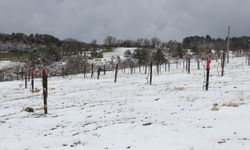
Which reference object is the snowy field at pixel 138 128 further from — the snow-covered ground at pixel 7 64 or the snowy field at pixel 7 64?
the snowy field at pixel 7 64

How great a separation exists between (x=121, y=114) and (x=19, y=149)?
8987 mm

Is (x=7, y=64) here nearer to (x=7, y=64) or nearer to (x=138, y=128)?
(x=7, y=64)

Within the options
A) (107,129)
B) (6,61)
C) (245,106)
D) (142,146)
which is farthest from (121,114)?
(6,61)

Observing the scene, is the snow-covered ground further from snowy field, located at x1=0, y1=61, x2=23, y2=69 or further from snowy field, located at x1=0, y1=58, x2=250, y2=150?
snowy field, located at x1=0, y1=58, x2=250, y2=150

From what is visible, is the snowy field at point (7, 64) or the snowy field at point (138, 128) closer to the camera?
the snowy field at point (138, 128)

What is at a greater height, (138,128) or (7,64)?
(138,128)

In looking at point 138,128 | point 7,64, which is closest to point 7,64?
point 7,64

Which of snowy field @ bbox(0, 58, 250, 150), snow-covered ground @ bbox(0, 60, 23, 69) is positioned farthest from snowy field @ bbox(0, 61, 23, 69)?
snowy field @ bbox(0, 58, 250, 150)

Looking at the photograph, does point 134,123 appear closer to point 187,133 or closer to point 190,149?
point 187,133

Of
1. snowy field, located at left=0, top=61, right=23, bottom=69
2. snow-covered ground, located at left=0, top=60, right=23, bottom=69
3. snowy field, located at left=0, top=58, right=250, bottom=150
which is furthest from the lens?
snowy field, located at left=0, top=61, right=23, bottom=69

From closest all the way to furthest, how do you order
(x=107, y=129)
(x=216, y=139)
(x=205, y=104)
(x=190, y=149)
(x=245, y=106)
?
(x=190, y=149), (x=216, y=139), (x=107, y=129), (x=245, y=106), (x=205, y=104)

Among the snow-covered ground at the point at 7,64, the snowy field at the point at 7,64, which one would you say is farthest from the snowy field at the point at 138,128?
the snowy field at the point at 7,64

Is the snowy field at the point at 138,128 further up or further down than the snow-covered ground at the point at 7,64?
further up

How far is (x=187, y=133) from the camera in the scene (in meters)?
17.6
